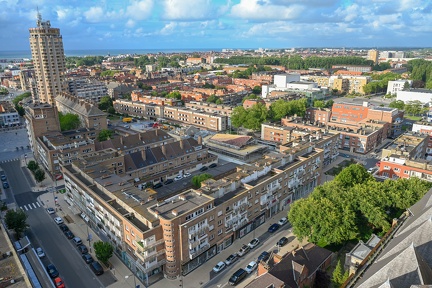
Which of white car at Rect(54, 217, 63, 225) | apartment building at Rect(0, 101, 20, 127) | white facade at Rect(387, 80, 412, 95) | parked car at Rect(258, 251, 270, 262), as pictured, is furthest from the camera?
white facade at Rect(387, 80, 412, 95)

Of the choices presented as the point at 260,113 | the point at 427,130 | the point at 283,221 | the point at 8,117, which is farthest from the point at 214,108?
the point at 8,117

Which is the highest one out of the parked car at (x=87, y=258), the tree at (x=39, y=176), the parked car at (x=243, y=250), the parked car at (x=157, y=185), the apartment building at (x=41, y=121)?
the apartment building at (x=41, y=121)

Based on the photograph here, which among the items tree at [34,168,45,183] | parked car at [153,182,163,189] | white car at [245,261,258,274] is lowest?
white car at [245,261,258,274]

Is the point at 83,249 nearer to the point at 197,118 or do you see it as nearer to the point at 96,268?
the point at 96,268

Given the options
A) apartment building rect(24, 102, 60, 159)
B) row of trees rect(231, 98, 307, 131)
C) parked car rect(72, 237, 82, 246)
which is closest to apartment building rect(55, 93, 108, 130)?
apartment building rect(24, 102, 60, 159)

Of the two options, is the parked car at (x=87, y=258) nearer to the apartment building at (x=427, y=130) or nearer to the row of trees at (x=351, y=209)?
the row of trees at (x=351, y=209)

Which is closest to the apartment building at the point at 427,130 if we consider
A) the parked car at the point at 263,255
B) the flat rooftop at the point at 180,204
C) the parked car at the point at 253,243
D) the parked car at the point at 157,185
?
the parked car at the point at 253,243

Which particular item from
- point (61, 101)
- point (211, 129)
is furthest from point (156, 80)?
point (211, 129)

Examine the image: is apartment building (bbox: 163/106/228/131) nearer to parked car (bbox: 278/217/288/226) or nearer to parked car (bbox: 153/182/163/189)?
parked car (bbox: 153/182/163/189)
